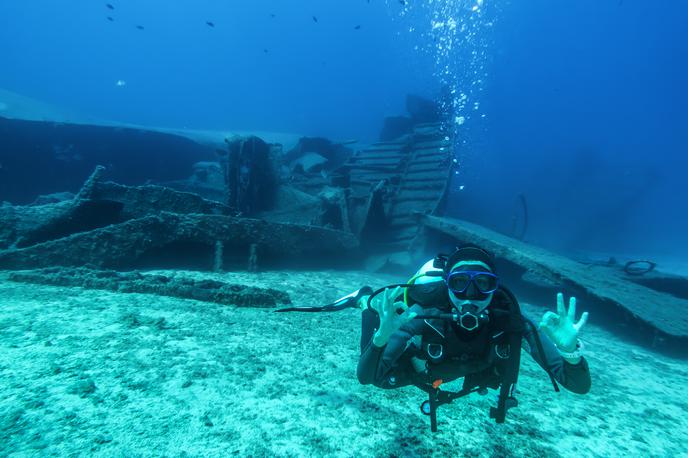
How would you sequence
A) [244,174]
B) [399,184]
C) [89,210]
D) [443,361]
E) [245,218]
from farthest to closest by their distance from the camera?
[399,184]
[244,174]
[245,218]
[89,210]
[443,361]

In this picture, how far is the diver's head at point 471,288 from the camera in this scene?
2.29 meters

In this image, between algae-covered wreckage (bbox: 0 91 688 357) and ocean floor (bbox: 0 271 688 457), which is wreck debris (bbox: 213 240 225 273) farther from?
ocean floor (bbox: 0 271 688 457)

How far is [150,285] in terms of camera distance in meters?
3.83

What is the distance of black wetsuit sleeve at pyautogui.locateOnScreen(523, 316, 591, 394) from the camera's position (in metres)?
2.24

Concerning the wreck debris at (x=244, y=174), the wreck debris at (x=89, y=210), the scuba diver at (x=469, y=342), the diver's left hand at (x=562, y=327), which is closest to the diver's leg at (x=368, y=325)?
the scuba diver at (x=469, y=342)

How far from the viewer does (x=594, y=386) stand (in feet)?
10.9

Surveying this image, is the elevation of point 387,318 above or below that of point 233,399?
above

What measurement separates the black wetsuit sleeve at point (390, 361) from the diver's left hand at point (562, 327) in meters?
0.87

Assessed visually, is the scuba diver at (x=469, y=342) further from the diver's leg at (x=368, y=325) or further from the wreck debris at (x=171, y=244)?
the wreck debris at (x=171, y=244)

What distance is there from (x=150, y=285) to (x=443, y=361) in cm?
333

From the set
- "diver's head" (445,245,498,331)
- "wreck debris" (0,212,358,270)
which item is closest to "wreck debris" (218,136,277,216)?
"wreck debris" (0,212,358,270)

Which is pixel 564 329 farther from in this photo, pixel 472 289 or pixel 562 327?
pixel 472 289

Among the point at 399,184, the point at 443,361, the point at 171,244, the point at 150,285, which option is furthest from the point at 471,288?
the point at 399,184

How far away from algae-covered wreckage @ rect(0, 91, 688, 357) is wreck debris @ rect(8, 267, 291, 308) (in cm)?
2
